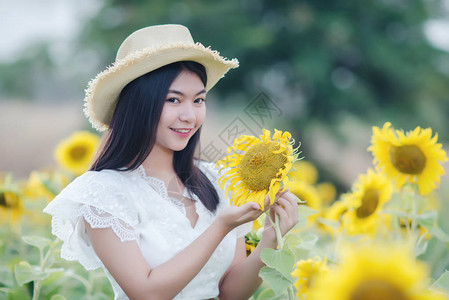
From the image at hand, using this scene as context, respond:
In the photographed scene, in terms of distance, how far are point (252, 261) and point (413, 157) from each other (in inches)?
26.1

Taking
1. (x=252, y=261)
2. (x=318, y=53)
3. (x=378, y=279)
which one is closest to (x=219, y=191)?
(x=252, y=261)

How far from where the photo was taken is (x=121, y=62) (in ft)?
4.69

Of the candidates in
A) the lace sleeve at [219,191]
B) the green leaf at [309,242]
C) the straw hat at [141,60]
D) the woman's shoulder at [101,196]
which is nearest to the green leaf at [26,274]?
the woman's shoulder at [101,196]

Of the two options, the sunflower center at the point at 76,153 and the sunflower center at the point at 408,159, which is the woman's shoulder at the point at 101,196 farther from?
the sunflower center at the point at 76,153

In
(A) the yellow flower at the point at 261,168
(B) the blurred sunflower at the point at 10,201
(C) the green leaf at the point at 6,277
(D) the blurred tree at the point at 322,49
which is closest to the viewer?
(A) the yellow flower at the point at 261,168

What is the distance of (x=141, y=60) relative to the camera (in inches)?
56.4

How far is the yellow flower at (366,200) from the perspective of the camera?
5.82 ft

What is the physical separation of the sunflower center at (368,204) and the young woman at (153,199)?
45cm

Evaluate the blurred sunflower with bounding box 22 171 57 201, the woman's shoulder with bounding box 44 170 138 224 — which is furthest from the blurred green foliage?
the woman's shoulder with bounding box 44 170 138 224

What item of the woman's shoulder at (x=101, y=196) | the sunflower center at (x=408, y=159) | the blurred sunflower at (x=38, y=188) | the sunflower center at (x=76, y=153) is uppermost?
the sunflower center at (x=408, y=159)

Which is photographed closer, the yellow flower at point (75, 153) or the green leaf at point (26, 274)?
the green leaf at point (26, 274)

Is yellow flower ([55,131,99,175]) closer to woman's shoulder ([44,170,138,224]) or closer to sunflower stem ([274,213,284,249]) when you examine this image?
woman's shoulder ([44,170,138,224])

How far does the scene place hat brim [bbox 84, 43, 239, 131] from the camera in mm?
1430

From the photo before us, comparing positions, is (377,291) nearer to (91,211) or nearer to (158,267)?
(158,267)
